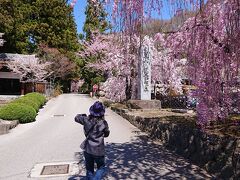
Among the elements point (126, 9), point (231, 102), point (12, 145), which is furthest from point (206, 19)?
point (12, 145)

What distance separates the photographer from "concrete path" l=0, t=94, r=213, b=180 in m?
7.50

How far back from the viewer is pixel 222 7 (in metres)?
5.54

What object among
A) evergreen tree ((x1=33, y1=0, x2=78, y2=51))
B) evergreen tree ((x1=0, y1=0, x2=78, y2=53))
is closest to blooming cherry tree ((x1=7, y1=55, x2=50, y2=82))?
evergreen tree ((x1=0, y1=0, x2=78, y2=53))

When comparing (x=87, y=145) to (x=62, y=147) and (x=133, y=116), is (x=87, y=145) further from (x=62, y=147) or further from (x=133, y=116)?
(x=133, y=116)

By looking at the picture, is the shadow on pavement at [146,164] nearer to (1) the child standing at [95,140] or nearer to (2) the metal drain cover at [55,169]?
(2) the metal drain cover at [55,169]

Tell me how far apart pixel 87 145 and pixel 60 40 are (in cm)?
5700

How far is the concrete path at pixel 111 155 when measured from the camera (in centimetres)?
750

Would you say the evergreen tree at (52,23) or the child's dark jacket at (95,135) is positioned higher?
the evergreen tree at (52,23)

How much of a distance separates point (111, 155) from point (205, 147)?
2.55m

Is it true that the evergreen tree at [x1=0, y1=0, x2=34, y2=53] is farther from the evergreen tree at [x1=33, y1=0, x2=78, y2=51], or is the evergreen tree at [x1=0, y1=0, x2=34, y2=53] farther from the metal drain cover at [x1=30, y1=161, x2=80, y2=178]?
the metal drain cover at [x1=30, y1=161, x2=80, y2=178]

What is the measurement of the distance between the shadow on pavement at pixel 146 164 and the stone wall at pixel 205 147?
21cm

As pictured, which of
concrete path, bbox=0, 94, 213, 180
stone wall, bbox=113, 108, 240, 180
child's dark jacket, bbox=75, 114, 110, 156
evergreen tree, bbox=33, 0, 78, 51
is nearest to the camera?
child's dark jacket, bbox=75, 114, 110, 156

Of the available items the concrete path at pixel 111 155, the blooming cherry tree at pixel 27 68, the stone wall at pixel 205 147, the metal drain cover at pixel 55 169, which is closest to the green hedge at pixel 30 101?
the concrete path at pixel 111 155

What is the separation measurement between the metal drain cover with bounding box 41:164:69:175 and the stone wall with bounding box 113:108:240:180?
280 centimetres
